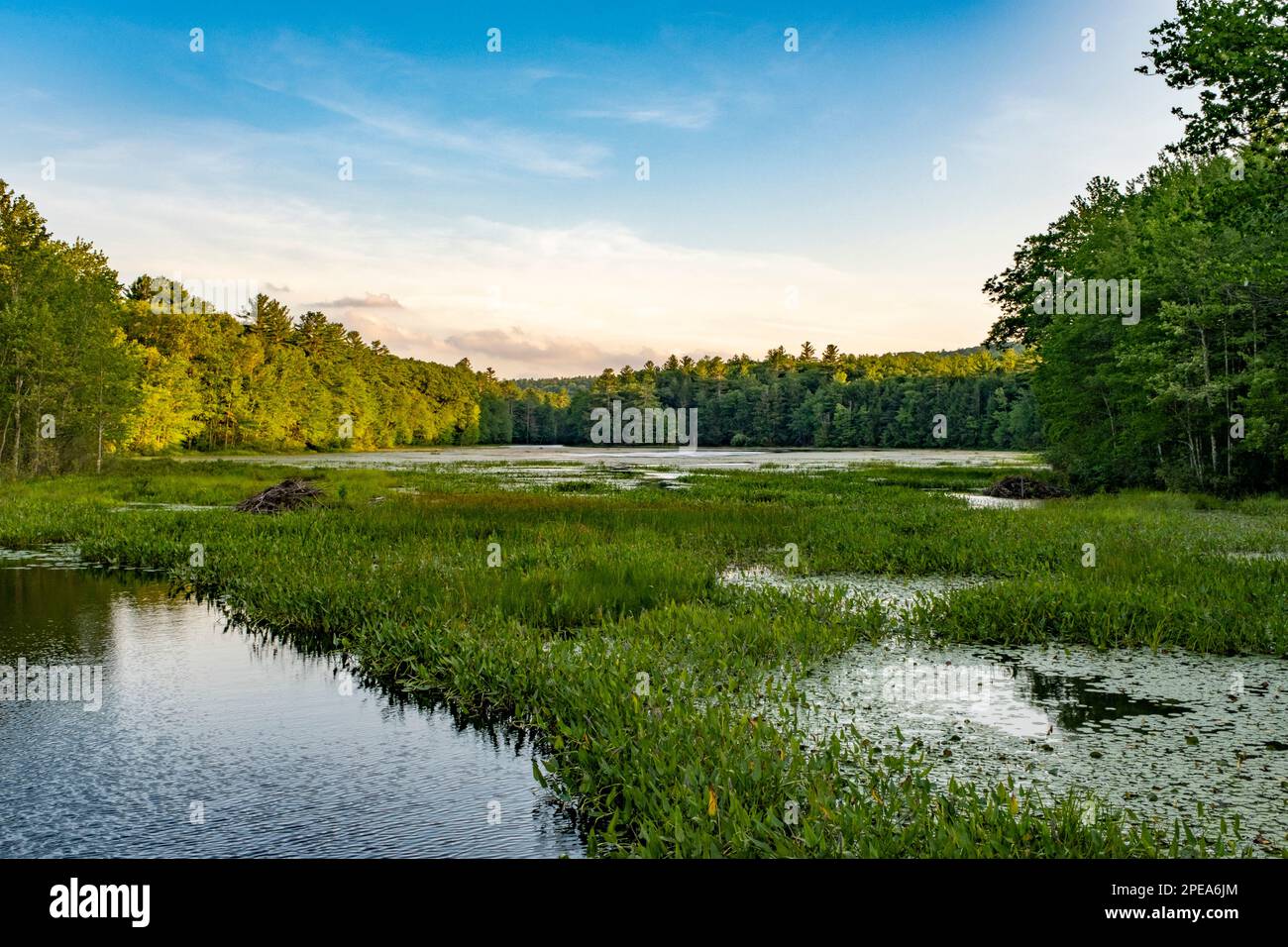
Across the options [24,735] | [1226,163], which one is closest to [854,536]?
[24,735]

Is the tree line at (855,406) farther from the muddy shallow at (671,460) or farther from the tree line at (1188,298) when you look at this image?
the tree line at (1188,298)

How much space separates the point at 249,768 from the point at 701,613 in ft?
20.7

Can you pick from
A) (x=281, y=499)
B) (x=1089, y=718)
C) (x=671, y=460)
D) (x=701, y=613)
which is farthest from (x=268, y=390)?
(x=1089, y=718)

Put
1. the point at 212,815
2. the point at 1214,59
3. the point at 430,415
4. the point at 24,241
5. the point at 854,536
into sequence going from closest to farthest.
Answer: the point at 212,815, the point at 1214,59, the point at 854,536, the point at 24,241, the point at 430,415

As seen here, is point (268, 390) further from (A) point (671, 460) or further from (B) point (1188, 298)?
(B) point (1188, 298)

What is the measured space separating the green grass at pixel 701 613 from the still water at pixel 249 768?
1.98ft

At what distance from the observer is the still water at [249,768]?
6.46 metres

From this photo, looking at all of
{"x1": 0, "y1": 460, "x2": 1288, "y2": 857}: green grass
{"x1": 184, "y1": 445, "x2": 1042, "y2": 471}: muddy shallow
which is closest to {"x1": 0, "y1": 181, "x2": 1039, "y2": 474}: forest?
{"x1": 184, "y1": 445, "x2": 1042, "y2": 471}: muddy shallow

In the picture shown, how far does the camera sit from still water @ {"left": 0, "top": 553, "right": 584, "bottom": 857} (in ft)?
21.2

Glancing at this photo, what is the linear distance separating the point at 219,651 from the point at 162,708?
293 centimetres

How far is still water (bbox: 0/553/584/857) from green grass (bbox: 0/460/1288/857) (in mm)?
603

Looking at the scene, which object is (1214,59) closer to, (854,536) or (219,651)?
(854,536)

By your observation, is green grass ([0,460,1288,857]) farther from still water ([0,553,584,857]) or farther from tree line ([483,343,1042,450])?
tree line ([483,343,1042,450])
